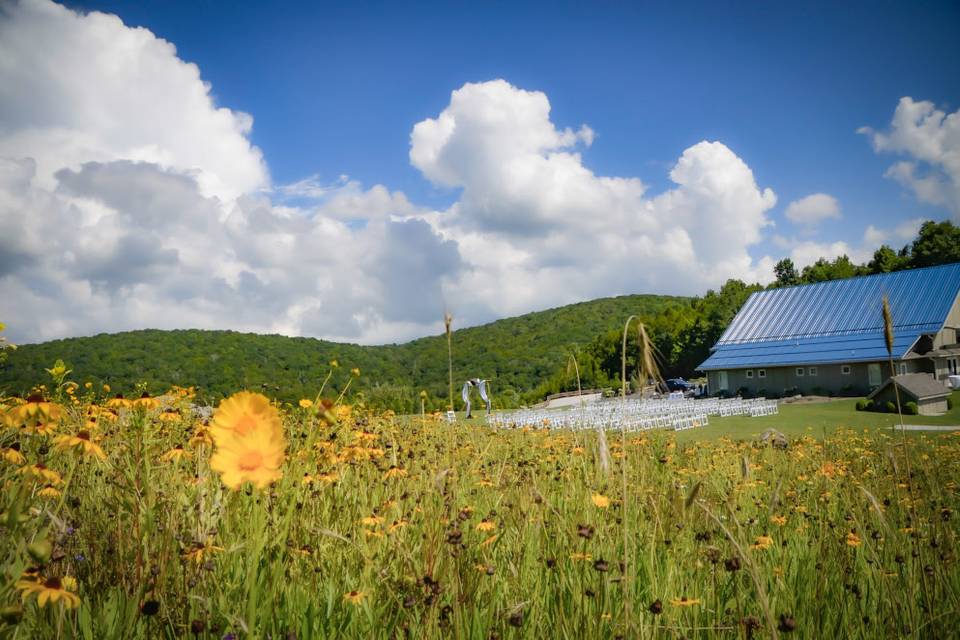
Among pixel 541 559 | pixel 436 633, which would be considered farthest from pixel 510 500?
pixel 436 633

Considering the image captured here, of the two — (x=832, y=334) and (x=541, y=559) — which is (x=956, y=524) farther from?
(x=832, y=334)

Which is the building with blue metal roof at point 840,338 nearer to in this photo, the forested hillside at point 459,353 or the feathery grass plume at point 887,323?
the forested hillside at point 459,353

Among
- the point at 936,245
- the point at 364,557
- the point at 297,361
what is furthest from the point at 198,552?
the point at 936,245

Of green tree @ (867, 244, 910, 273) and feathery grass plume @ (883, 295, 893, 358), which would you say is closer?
feathery grass plume @ (883, 295, 893, 358)

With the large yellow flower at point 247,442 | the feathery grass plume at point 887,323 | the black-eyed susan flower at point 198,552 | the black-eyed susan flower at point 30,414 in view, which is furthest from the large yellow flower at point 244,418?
the feathery grass plume at point 887,323

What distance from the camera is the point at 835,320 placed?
120 feet

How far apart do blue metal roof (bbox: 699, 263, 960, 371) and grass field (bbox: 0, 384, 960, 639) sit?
33.2m

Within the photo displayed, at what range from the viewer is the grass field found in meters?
1.53

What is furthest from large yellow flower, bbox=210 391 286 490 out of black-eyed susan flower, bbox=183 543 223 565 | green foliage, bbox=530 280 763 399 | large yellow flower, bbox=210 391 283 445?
green foliage, bbox=530 280 763 399

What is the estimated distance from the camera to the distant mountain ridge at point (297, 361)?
989 centimetres

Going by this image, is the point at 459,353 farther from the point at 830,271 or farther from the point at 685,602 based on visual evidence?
the point at 685,602

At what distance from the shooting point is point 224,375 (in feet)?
63.2

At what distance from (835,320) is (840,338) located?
2097 millimetres

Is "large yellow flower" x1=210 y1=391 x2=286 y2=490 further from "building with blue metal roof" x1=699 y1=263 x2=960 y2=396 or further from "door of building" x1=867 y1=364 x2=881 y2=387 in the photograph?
"door of building" x1=867 y1=364 x2=881 y2=387
